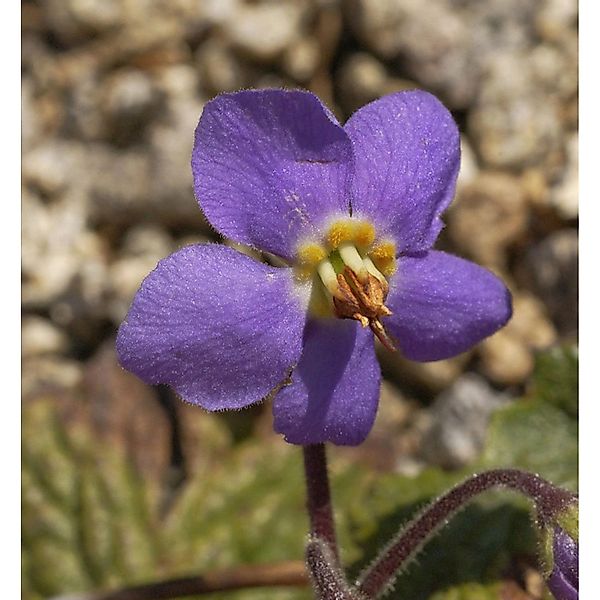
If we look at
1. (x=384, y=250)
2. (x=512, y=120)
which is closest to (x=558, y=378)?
(x=384, y=250)

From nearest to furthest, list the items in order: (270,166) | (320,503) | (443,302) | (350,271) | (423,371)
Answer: (270,166) → (350,271) → (443,302) → (320,503) → (423,371)

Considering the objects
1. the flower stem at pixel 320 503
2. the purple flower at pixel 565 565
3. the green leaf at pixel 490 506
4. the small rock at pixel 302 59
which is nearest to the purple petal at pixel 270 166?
the flower stem at pixel 320 503

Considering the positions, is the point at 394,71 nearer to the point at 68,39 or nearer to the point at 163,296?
the point at 68,39

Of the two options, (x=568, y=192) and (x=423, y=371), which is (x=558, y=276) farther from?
(x=423, y=371)

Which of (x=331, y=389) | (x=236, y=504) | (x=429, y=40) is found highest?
(x=429, y=40)

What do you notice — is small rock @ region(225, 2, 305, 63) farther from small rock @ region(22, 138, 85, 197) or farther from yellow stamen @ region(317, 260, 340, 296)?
yellow stamen @ region(317, 260, 340, 296)
